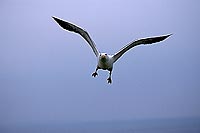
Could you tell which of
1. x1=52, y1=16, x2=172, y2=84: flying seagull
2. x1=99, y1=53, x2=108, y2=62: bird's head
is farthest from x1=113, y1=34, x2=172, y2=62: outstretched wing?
x1=99, y1=53, x2=108, y2=62: bird's head

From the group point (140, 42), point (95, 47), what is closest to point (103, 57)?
point (95, 47)

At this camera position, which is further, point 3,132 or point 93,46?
point 3,132

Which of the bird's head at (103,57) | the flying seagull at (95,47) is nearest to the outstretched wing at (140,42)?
the flying seagull at (95,47)

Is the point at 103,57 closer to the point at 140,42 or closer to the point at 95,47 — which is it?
the point at 95,47

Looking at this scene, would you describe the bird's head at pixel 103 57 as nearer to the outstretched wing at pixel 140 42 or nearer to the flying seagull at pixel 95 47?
the flying seagull at pixel 95 47

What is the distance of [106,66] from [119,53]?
263 millimetres

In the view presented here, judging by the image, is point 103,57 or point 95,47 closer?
point 103,57

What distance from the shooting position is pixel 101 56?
19.8ft

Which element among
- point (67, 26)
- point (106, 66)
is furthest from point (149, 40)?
point (67, 26)

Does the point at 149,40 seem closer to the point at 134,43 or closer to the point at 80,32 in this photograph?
the point at 134,43

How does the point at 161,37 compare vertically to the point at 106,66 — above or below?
above

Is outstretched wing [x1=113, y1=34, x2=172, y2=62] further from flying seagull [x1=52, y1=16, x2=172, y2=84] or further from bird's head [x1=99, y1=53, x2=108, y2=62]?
bird's head [x1=99, y1=53, x2=108, y2=62]

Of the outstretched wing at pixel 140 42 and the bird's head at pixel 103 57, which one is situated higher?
the outstretched wing at pixel 140 42

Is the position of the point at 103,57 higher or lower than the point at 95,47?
lower
